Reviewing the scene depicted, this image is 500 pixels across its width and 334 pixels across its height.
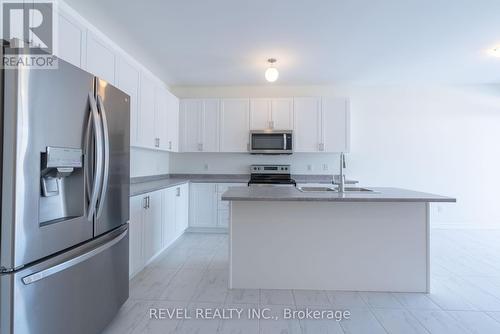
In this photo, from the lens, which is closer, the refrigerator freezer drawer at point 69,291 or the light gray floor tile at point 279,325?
the refrigerator freezer drawer at point 69,291

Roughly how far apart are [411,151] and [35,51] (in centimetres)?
520

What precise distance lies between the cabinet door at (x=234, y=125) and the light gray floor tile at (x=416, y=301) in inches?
118

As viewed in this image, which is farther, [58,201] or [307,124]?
[307,124]

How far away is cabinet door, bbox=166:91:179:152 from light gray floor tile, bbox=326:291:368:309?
306cm

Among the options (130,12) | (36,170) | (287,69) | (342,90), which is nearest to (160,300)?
(36,170)

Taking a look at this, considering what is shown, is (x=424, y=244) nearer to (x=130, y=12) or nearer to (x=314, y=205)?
(x=314, y=205)

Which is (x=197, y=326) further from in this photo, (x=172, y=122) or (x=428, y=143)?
(x=428, y=143)

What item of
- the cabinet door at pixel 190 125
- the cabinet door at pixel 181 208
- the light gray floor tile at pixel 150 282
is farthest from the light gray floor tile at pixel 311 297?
the cabinet door at pixel 190 125

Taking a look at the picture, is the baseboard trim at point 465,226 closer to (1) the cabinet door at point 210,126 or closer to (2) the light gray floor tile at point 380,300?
(2) the light gray floor tile at point 380,300

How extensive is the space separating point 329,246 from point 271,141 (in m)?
2.38

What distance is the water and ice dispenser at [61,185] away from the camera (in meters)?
1.30

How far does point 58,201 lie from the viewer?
1.40m

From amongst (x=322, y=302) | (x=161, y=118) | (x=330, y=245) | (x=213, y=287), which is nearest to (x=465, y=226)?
(x=330, y=245)

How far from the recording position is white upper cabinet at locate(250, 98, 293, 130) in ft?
15.0
